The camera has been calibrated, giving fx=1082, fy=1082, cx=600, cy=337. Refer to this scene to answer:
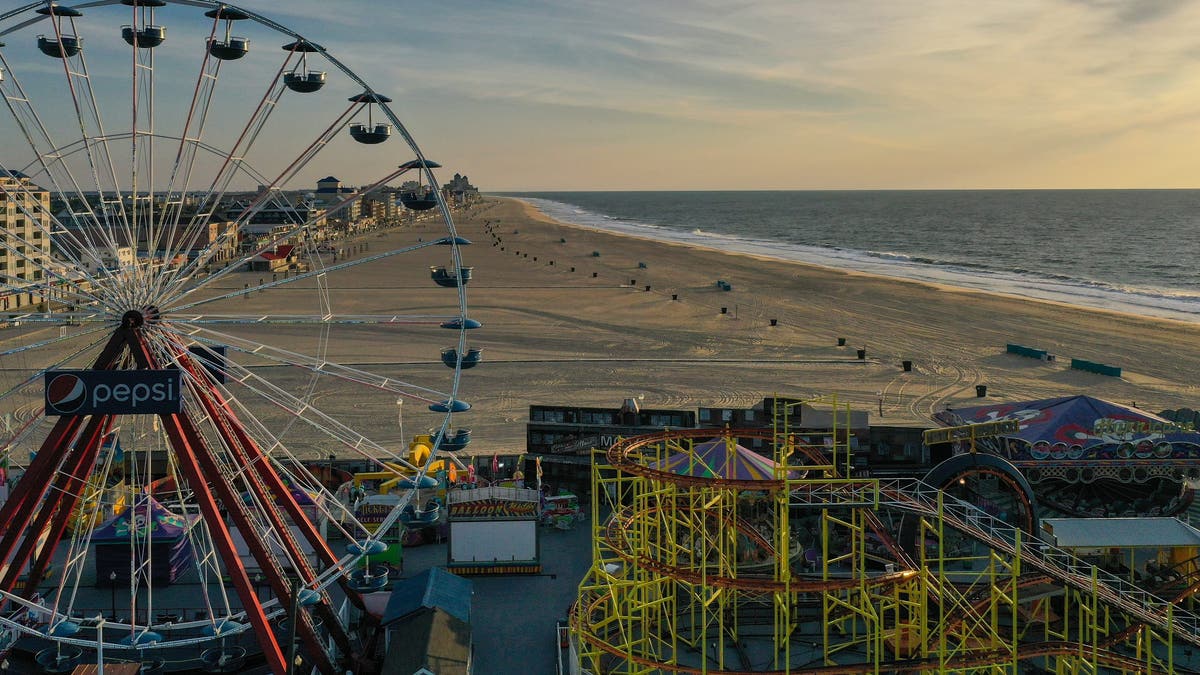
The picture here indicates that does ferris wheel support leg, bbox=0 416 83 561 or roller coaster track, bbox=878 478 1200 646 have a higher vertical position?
ferris wheel support leg, bbox=0 416 83 561

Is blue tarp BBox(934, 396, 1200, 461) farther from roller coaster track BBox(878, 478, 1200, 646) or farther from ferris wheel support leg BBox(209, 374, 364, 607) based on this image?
ferris wheel support leg BBox(209, 374, 364, 607)

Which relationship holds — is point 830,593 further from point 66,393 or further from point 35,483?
point 35,483

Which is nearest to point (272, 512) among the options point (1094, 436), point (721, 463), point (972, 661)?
point (721, 463)

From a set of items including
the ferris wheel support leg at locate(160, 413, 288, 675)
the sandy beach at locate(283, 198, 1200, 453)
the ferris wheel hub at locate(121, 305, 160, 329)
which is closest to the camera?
the ferris wheel support leg at locate(160, 413, 288, 675)

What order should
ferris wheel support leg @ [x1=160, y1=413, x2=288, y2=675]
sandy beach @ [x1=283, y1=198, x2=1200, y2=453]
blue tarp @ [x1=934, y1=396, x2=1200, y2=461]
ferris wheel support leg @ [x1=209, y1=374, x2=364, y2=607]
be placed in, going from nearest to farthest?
ferris wheel support leg @ [x1=160, y1=413, x2=288, y2=675], ferris wheel support leg @ [x1=209, y1=374, x2=364, y2=607], blue tarp @ [x1=934, y1=396, x2=1200, y2=461], sandy beach @ [x1=283, y1=198, x2=1200, y2=453]

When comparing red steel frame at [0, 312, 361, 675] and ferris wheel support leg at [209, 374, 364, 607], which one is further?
ferris wheel support leg at [209, 374, 364, 607]

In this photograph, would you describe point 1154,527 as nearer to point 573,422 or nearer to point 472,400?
point 573,422

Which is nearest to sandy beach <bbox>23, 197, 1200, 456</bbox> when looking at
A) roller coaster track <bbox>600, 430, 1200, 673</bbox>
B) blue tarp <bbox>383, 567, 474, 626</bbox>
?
blue tarp <bbox>383, 567, 474, 626</bbox>
